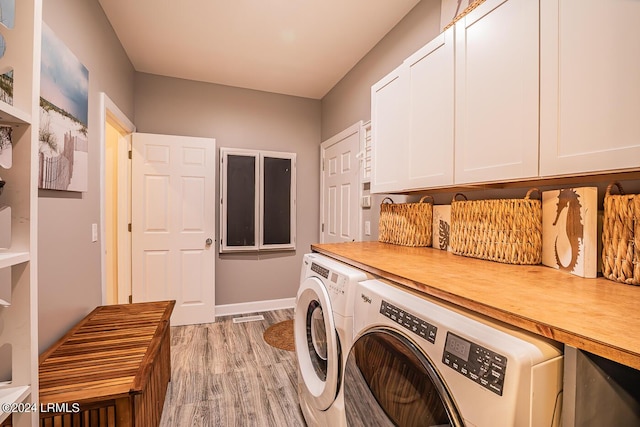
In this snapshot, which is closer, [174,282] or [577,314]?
[577,314]

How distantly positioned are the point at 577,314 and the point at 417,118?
1219 millimetres

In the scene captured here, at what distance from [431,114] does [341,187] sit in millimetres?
1745

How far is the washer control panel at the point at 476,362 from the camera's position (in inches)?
23.2

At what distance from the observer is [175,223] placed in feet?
10.3

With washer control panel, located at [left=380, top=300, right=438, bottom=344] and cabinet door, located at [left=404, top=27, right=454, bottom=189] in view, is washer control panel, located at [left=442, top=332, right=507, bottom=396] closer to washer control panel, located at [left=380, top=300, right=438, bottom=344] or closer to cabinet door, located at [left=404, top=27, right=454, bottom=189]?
washer control panel, located at [left=380, top=300, right=438, bottom=344]

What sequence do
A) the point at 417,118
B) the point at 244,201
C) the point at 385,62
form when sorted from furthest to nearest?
the point at 244,201 < the point at 385,62 < the point at 417,118

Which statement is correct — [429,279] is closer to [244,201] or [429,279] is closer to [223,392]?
[223,392]

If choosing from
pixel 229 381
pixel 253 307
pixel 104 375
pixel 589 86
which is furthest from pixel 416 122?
pixel 253 307

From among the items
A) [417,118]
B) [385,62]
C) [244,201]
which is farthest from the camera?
[244,201]

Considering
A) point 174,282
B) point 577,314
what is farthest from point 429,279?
point 174,282

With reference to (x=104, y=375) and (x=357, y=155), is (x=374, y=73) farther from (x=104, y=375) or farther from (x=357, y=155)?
(x=104, y=375)

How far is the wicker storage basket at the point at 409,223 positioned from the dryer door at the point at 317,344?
77 centimetres

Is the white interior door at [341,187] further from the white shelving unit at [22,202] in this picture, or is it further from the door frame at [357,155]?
the white shelving unit at [22,202]

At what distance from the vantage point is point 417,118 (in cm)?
162
